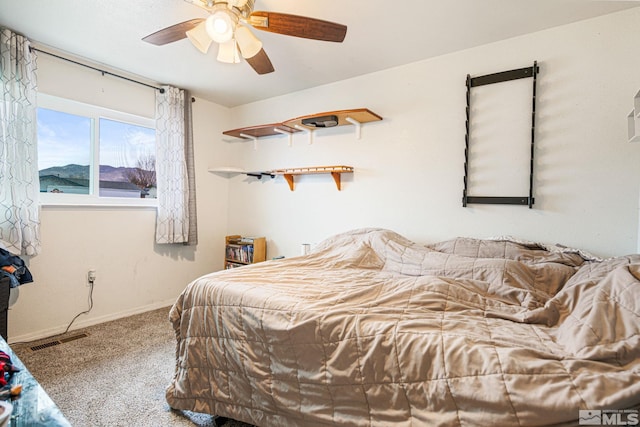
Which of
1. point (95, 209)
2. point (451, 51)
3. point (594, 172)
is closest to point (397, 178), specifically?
point (451, 51)

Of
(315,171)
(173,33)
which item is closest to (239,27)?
(173,33)

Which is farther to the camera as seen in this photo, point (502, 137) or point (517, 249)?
point (502, 137)

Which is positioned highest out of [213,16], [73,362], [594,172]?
[213,16]

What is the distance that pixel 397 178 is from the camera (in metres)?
2.72

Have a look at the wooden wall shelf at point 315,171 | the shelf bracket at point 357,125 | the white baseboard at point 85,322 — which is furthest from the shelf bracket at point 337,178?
the white baseboard at point 85,322

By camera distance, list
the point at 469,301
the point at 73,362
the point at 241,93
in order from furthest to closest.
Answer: the point at 241,93
the point at 73,362
the point at 469,301

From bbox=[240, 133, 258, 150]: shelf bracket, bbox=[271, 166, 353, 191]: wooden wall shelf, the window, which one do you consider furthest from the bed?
bbox=[240, 133, 258, 150]: shelf bracket

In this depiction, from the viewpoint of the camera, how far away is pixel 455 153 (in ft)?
8.05

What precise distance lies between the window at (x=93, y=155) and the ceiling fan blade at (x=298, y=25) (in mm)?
2164

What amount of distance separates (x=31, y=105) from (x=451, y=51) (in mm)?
3324

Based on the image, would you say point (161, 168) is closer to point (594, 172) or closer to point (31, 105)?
point (31, 105)

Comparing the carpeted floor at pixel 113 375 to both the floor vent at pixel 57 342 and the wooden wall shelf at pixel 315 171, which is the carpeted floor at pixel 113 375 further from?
the wooden wall shelf at pixel 315 171

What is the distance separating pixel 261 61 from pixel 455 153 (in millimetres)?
1614

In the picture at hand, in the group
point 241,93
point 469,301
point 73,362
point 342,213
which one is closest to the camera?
point 469,301
